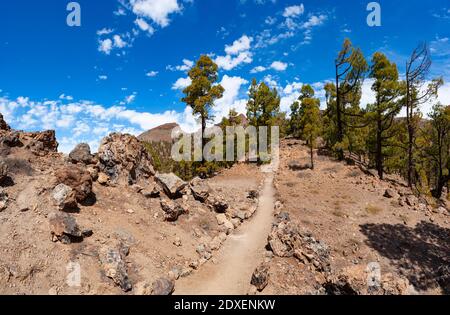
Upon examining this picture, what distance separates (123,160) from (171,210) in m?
5.75

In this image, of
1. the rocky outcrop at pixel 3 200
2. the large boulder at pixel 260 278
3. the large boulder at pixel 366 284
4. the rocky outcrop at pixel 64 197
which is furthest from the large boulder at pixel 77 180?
the large boulder at pixel 366 284

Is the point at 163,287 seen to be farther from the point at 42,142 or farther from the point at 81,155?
the point at 42,142

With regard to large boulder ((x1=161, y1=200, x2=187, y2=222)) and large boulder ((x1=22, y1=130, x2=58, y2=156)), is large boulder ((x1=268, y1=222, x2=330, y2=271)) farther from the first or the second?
large boulder ((x1=22, y1=130, x2=58, y2=156))

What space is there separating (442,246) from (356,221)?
18.1 feet

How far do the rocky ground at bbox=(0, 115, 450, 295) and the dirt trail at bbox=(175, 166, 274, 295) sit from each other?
80mm

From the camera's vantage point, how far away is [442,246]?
763 inches

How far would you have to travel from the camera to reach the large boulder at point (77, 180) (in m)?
17.4

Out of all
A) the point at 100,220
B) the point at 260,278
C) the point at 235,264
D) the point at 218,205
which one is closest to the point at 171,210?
the point at 218,205

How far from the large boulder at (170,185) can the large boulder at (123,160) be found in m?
1.58

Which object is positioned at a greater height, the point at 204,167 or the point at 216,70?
the point at 216,70

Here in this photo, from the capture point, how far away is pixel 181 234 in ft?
63.7

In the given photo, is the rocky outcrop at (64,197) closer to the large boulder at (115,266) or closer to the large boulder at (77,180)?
the large boulder at (77,180)
